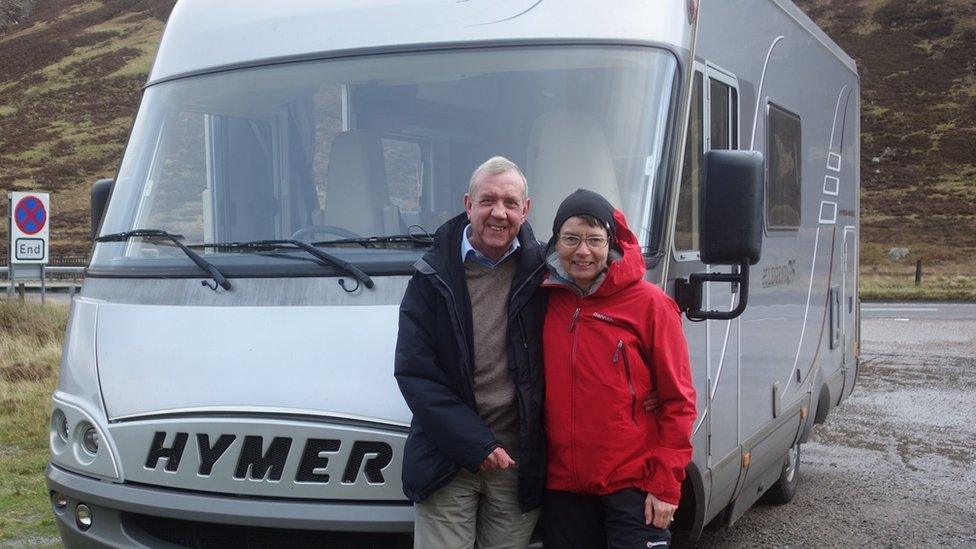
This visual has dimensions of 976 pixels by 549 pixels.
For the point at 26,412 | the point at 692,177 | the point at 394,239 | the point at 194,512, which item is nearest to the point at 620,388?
the point at 394,239

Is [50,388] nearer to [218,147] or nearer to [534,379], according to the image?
[218,147]

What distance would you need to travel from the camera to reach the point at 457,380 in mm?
3455

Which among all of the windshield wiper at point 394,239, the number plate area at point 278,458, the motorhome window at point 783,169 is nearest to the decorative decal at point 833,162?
the motorhome window at point 783,169

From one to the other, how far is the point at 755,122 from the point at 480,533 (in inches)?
99.5

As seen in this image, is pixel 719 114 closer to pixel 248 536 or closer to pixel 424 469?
pixel 424 469

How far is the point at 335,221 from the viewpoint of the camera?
438cm

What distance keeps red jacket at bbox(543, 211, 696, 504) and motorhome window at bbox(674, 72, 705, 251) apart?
0.90 metres

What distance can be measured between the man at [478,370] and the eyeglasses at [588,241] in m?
0.14

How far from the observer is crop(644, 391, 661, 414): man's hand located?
3.45 metres

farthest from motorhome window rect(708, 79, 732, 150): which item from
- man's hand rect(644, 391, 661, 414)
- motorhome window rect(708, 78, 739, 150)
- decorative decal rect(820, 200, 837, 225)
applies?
decorative decal rect(820, 200, 837, 225)

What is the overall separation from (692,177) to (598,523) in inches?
59.3

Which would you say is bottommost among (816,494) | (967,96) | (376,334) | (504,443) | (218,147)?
(816,494)

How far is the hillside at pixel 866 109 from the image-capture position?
157ft

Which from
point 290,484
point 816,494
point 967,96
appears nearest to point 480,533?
point 290,484
